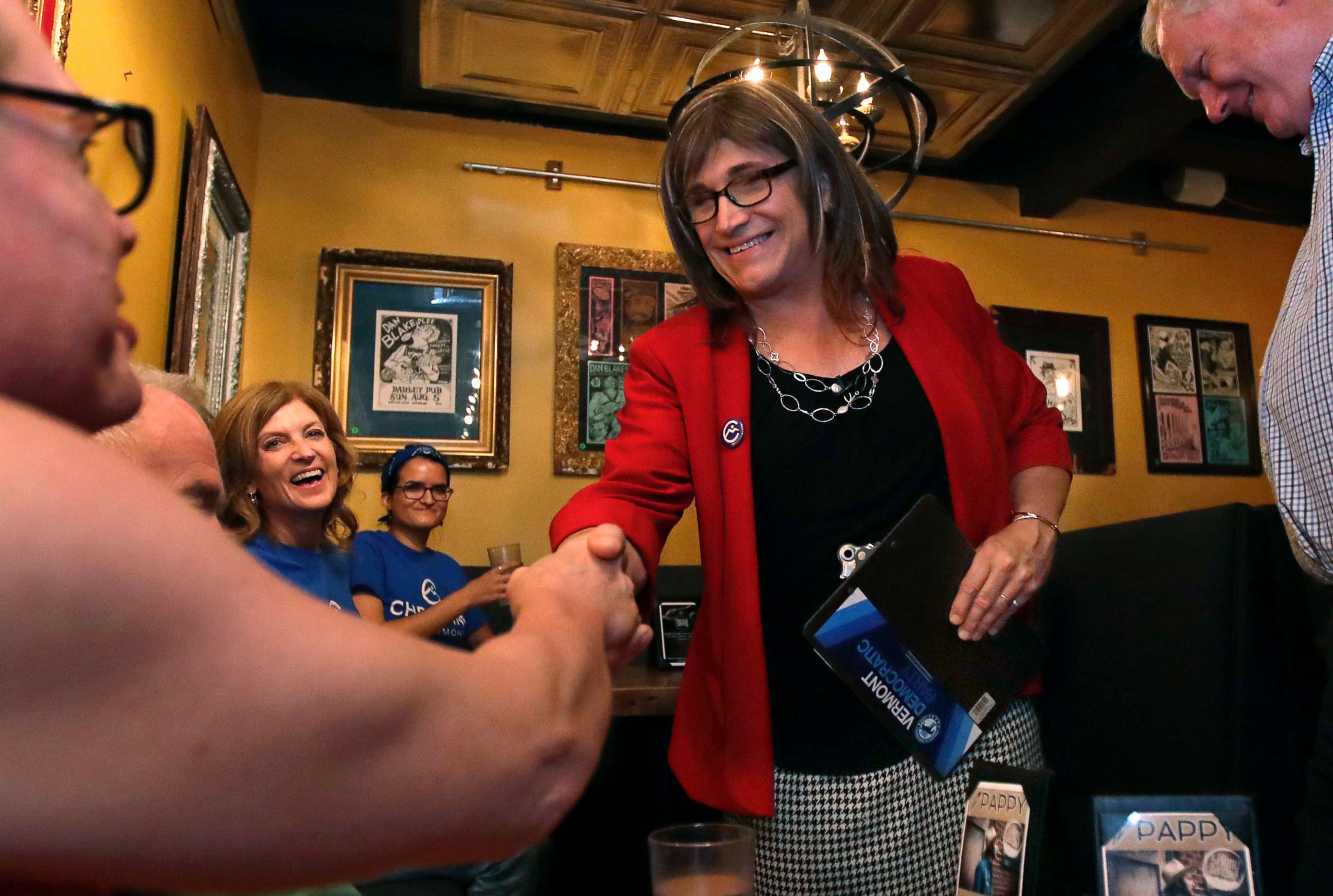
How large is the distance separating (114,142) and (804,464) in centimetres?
91

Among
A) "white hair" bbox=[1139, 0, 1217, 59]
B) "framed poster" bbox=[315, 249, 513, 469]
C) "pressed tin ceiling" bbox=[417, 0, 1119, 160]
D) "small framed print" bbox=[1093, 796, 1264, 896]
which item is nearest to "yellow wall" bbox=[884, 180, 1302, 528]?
"pressed tin ceiling" bbox=[417, 0, 1119, 160]

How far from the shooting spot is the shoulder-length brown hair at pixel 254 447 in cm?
230

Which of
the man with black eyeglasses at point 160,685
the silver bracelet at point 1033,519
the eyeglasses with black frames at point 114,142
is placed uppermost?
the eyeglasses with black frames at point 114,142

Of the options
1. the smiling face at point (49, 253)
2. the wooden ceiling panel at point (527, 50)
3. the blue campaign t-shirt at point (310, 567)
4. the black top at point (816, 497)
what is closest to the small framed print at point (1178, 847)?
the black top at point (816, 497)

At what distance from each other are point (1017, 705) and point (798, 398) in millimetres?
491

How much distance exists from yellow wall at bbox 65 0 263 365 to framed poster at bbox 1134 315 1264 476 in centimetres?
453

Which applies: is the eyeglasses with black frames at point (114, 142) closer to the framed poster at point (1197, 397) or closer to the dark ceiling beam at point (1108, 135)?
the dark ceiling beam at point (1108, 135)

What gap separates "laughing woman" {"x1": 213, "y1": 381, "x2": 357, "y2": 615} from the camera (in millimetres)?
2346

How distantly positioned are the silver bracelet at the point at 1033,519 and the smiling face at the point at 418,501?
8.45 feet

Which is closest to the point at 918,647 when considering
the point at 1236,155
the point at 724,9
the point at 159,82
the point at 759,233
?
the point at 759,233

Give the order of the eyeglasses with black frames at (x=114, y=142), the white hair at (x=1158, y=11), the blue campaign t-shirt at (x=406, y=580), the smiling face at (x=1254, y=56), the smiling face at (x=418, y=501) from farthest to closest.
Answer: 1. the smiling face at (x=418, y=501)
2. the blue campaign t-shirt at (x=406, y=580)
3. the white hair at (x=1158, y=11)
4. the smiling face at (x=1254, y=56)
5. the eyeglasses with black frames at (x=114, y=142)

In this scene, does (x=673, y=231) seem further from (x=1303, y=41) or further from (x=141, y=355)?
(x=141, y=355)

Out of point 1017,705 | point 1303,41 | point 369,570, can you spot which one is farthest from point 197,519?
point 369,570

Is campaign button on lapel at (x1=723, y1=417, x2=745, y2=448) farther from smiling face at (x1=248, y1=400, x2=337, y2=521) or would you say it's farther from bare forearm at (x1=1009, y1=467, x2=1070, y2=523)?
smiling face at (x1=248, y1=400, x2=337, y2=521)
